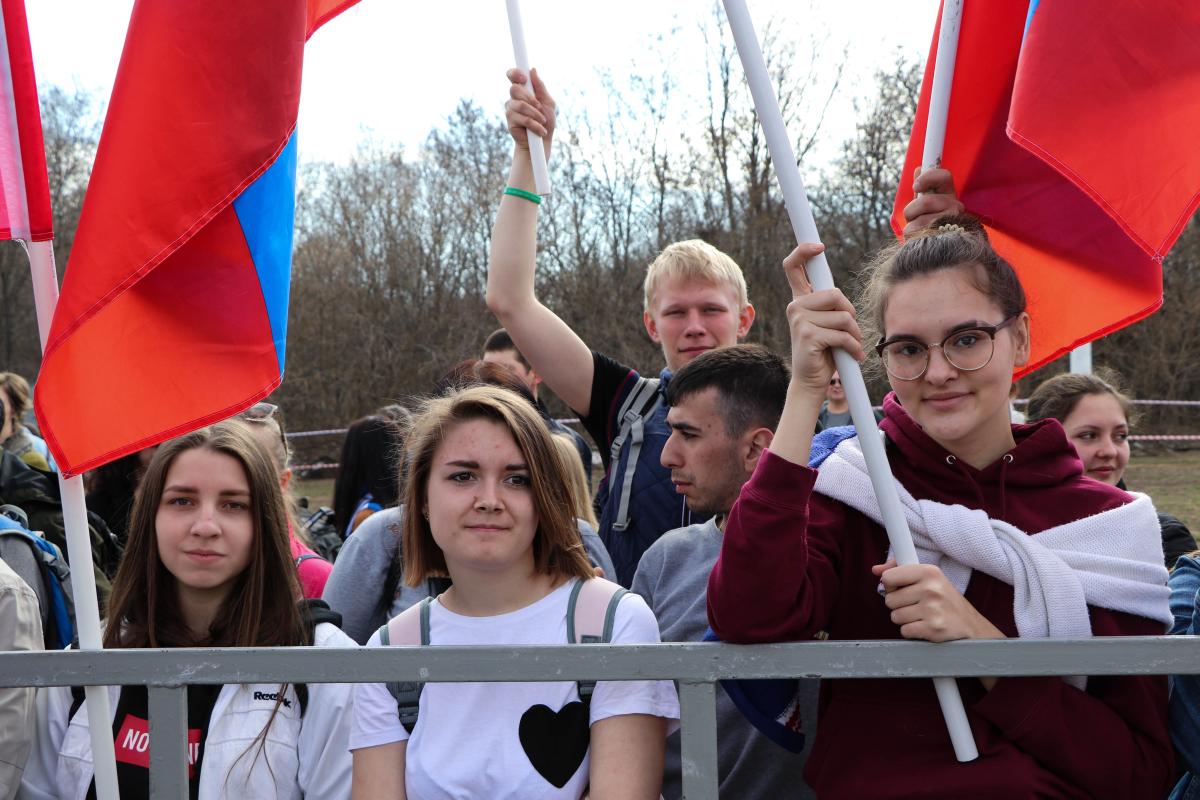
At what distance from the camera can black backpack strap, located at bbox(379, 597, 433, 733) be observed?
8.04 feet

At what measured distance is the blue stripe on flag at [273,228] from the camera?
2725mm

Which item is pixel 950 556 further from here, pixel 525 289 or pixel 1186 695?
pixel 525 289

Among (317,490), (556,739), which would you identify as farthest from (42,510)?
(317,490)

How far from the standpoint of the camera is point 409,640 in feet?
Result: 8.43

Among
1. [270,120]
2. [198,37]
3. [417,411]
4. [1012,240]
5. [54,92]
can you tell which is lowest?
[417,411]

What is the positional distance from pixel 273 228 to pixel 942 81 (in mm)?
1514

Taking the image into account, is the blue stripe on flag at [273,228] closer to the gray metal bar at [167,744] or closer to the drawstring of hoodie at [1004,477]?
the gray metal bar at [167,744]

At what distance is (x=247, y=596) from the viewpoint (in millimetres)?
2914

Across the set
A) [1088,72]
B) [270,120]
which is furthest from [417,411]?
[1088,72]

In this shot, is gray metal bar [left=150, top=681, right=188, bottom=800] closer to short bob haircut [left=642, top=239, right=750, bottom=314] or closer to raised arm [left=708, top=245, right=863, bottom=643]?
raised arm [left=708, top=245, right=863, bottom=643]

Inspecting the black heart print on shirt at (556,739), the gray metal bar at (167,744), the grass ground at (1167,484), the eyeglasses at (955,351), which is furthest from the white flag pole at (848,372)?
the grass ground at (1167,484)

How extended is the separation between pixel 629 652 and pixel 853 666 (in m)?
0.36

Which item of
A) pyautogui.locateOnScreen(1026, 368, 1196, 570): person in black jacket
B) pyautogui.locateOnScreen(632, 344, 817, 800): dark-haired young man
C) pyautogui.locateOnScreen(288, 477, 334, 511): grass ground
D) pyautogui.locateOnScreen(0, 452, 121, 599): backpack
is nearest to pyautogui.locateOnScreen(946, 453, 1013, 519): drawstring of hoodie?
pyautogui.locateOnScreen(632, 344, 817, 800): dark-haired young man

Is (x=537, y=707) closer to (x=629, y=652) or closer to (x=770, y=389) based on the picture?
(x=629, y=652)
